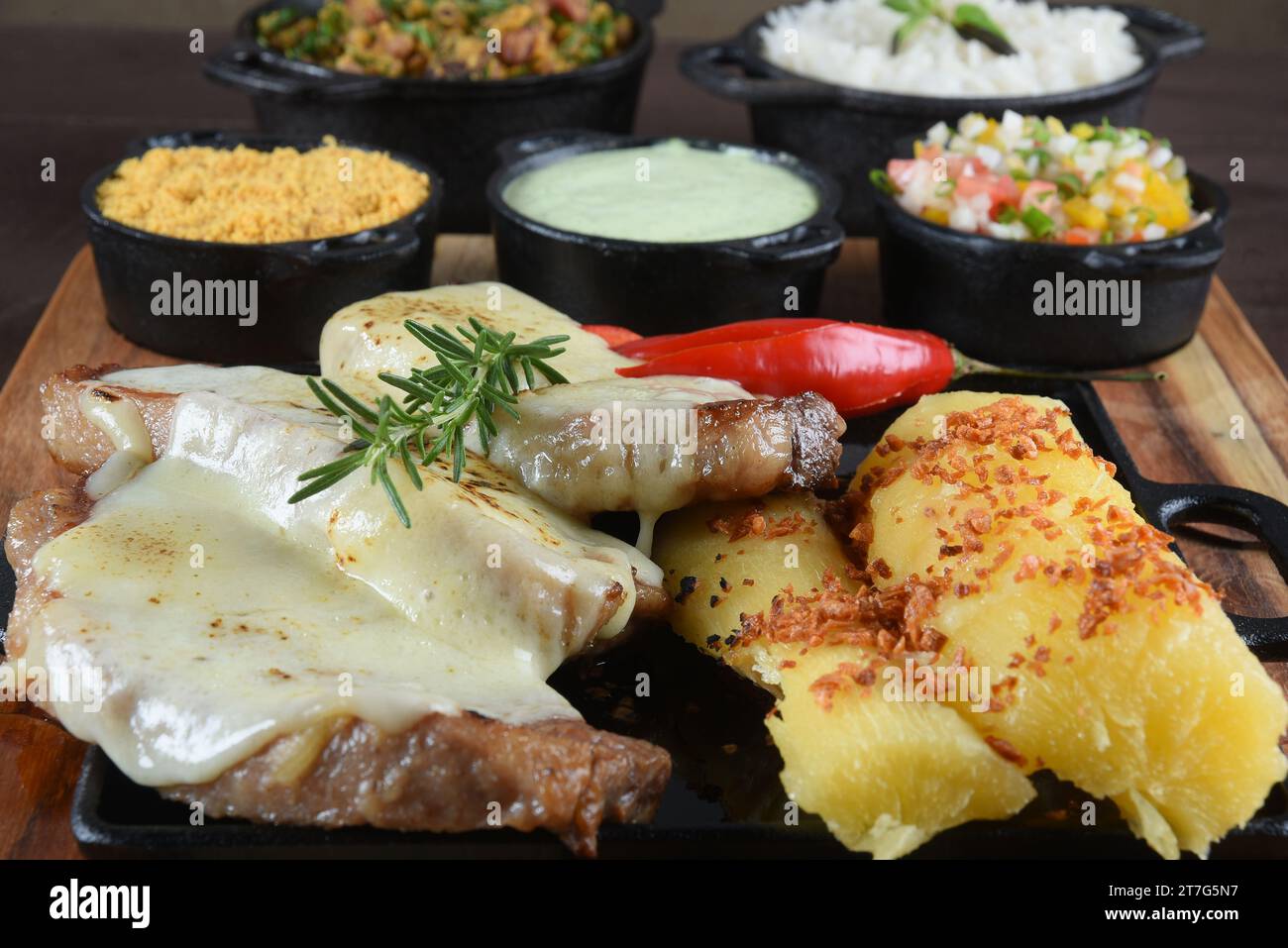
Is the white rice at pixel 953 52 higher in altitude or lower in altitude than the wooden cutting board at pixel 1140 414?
higher

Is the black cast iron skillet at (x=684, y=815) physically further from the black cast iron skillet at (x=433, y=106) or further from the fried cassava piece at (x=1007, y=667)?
the black cast iron skillet at (x=433, y=106)

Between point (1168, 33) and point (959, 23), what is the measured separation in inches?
33.5

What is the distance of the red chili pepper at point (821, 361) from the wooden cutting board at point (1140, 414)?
26.9 inches

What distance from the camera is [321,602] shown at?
7.78 ft

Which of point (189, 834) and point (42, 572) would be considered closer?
point (189, 834)

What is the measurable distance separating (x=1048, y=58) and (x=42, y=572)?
13.8 ft

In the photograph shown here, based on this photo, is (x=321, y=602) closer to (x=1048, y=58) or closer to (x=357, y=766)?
(x=357, y=766)

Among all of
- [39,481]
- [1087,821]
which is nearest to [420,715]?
[1087,821]

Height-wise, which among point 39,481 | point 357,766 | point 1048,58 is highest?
point 1048,58

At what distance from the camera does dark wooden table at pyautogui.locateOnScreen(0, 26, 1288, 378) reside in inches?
205

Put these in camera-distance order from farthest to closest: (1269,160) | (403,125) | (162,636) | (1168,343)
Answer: (1269,160), (403,125), (1168,343), (162,636)

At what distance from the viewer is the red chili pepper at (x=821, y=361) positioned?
3303 millimetres

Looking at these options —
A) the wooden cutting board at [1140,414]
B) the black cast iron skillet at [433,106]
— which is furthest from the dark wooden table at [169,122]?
the black cast iron skillet at [433,106]

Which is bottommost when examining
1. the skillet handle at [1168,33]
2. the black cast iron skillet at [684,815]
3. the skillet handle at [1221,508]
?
the black cast iron skillet at [684,815]
